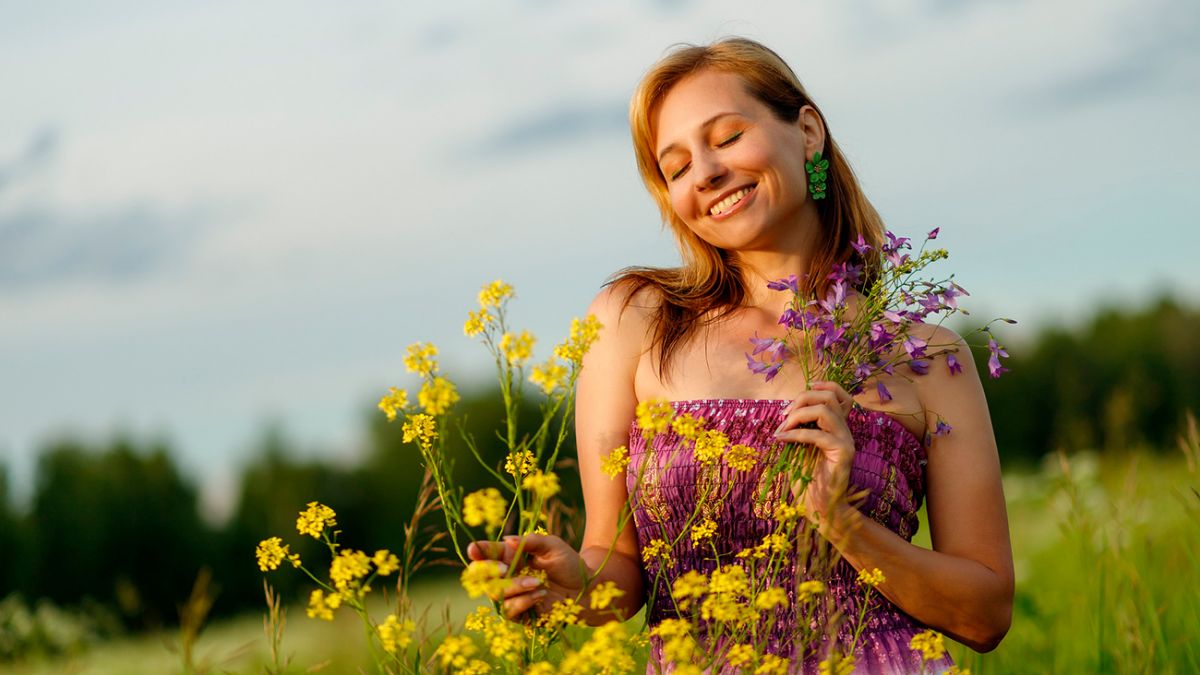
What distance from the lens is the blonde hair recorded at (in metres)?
3.29

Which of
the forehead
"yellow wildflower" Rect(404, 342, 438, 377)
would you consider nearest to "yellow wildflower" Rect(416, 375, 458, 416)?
"yellow wildflower" Rect(404, 342, 438, 377)

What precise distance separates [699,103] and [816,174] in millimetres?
440

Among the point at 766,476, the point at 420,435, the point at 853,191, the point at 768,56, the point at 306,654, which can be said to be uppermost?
the point at 768,56

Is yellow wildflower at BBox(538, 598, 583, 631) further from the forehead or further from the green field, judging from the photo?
the forehead

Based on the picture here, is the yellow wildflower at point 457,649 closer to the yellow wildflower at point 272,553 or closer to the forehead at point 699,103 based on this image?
the yellow wildflower at point 272,553

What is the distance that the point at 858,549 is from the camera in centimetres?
278

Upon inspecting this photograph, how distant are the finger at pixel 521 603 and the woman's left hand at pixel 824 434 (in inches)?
26.0

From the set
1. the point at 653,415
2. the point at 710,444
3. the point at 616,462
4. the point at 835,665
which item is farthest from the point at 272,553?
the point at 835,665

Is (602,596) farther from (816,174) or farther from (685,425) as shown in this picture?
(816,174)

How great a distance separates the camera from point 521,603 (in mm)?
2344

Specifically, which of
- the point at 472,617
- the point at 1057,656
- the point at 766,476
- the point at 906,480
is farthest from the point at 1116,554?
the point at 472,617

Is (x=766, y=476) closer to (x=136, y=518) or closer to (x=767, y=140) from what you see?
(x=767, y=140)

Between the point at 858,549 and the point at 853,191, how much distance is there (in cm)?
122

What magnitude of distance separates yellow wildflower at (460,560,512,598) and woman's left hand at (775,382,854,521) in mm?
813
